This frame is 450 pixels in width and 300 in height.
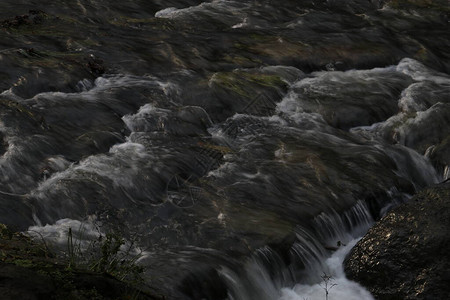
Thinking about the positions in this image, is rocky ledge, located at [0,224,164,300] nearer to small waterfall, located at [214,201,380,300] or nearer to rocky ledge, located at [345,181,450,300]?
small waterfall, located at [214,201,380,300]

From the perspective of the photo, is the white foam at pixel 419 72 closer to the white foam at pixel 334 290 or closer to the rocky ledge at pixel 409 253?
the rocky ledge at pixel 409 253

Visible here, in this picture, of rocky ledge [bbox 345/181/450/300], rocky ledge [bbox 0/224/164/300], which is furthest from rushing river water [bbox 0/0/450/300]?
rocky ledge [bbox 0/224/164/300]

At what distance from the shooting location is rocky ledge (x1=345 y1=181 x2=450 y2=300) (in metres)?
8.24

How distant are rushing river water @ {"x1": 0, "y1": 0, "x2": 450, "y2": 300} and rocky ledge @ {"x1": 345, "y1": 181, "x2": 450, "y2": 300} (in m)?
0.31

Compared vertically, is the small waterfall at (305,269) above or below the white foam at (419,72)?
below

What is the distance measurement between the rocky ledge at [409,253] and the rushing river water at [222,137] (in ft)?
1.02

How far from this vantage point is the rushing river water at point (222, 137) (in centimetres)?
856

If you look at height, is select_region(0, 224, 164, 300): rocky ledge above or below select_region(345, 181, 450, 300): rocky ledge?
above

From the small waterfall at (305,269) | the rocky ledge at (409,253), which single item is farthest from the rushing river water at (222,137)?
the rocky ledge at (409,253)

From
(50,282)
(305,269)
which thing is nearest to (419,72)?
(305,269)

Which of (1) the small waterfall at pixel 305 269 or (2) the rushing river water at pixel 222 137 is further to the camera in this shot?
(2) the rushing river water at pixel 222 137

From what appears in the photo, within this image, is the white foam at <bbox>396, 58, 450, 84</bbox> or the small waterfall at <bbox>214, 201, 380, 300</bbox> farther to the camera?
the white foam at <bbox>396, 58, 450, 84</bbox>

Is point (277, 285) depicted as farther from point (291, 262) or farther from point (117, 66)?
point (117, 66)

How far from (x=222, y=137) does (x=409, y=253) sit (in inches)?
147
